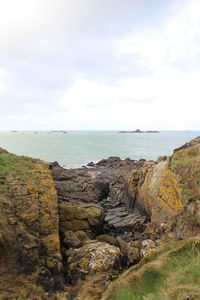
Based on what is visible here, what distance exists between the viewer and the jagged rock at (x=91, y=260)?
804cm

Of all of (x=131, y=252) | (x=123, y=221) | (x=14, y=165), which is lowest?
(x=123, y=221)

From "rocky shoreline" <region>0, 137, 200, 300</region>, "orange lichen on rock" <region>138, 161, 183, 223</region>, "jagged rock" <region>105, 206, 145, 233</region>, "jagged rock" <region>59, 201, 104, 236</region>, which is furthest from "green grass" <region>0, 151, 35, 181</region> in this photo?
"orange lichen on rock" <region>138, 161, 183, 223</region>

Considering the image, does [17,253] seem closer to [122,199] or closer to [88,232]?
[88,232]

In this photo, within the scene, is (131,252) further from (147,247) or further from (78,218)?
(78,218)

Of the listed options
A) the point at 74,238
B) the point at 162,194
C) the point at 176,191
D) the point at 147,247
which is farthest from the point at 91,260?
the point at 176,191

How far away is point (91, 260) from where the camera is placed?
329 inches

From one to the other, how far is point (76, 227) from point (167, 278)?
7.76 meters

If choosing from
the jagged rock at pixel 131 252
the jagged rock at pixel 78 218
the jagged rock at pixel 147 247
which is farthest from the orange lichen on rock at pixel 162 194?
the jagged rock at pixel 78 218

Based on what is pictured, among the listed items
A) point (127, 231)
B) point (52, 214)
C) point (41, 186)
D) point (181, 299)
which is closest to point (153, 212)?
point (127, 231)

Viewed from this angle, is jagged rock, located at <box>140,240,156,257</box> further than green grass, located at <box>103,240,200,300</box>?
Yes

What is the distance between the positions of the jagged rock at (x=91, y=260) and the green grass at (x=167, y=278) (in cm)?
255

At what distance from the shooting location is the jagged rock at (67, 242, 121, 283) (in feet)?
26.4

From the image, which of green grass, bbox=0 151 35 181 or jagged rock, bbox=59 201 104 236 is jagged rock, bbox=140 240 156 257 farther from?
green grass, bbox=0 151 35 181

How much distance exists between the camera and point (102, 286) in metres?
7.22
